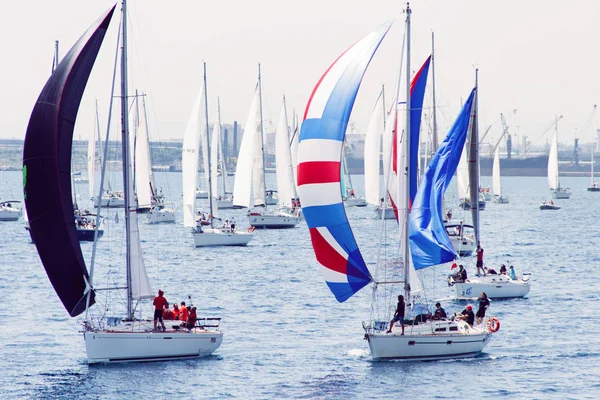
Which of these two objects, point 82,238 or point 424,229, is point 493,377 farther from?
point 82,238

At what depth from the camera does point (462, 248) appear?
59.9 metres

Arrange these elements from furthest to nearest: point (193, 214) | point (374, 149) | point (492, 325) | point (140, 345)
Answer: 1. point (374, 149)
2. point (193, 214)
3. point (492, 325)
4. point (140, 345)

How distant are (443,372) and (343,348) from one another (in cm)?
464

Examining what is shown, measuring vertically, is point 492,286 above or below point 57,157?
below

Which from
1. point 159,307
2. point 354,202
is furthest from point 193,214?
point 354,202

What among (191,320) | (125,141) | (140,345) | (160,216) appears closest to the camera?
(140,345)

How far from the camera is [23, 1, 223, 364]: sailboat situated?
29953 mm

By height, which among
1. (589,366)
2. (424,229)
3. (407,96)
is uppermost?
(407,96)

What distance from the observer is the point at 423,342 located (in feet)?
104

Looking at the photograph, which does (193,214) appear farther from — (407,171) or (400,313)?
(400,313)

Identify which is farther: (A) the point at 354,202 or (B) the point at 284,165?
(A) the point at 354,202

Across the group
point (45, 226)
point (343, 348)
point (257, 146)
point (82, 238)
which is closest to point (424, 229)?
point (343, 348)

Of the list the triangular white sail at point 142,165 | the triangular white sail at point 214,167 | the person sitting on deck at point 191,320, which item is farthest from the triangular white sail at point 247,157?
the person sitting on deck at point 191,320

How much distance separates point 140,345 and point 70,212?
14.3 ft
